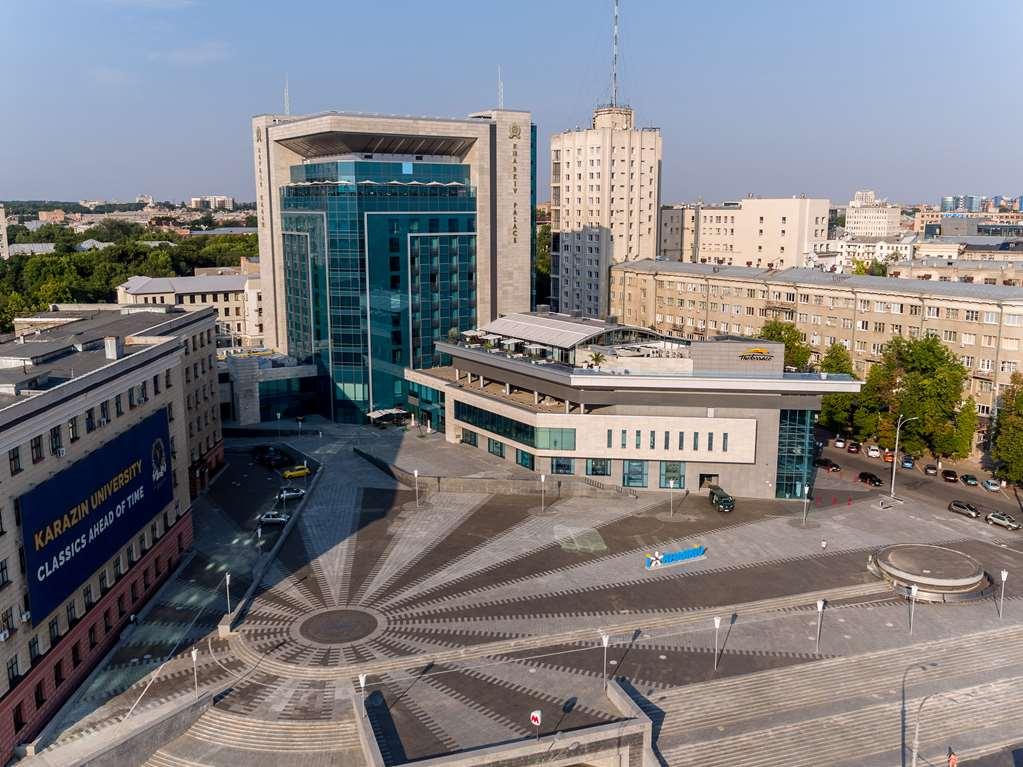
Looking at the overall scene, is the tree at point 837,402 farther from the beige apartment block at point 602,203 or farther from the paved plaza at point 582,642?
the beige apartment block at point 602,203

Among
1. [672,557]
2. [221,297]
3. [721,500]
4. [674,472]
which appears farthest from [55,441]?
[221,297]

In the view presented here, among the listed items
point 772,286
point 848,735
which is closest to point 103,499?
point 848,735

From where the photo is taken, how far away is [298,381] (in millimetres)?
105375

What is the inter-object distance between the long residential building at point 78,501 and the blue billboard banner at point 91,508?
7 cm

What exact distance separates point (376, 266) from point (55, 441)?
2246 inches

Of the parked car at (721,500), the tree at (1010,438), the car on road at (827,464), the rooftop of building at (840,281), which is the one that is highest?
the rooftop of building at (840,281)

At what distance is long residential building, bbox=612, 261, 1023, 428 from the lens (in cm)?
9362

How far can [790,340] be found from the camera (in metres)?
105

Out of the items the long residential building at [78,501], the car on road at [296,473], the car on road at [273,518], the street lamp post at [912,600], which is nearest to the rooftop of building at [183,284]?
the car on road at [296,473]

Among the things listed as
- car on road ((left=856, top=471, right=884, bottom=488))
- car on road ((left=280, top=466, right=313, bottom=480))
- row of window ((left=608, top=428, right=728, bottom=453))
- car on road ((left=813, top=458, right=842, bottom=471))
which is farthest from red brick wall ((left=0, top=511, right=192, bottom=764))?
car on road ((left=813, top=458, right=842, bottom=471))

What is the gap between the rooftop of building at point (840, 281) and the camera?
95188 millimetres

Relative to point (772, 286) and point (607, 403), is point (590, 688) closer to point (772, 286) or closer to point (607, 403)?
point (607, 403)

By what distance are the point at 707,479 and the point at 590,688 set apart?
118 feet

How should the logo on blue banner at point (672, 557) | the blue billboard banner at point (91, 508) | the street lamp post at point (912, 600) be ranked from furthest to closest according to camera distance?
the logo on blue banner at point (672, 557), the street lamp post at point (912, 600), the blue billboard banner at point (91, 508)
